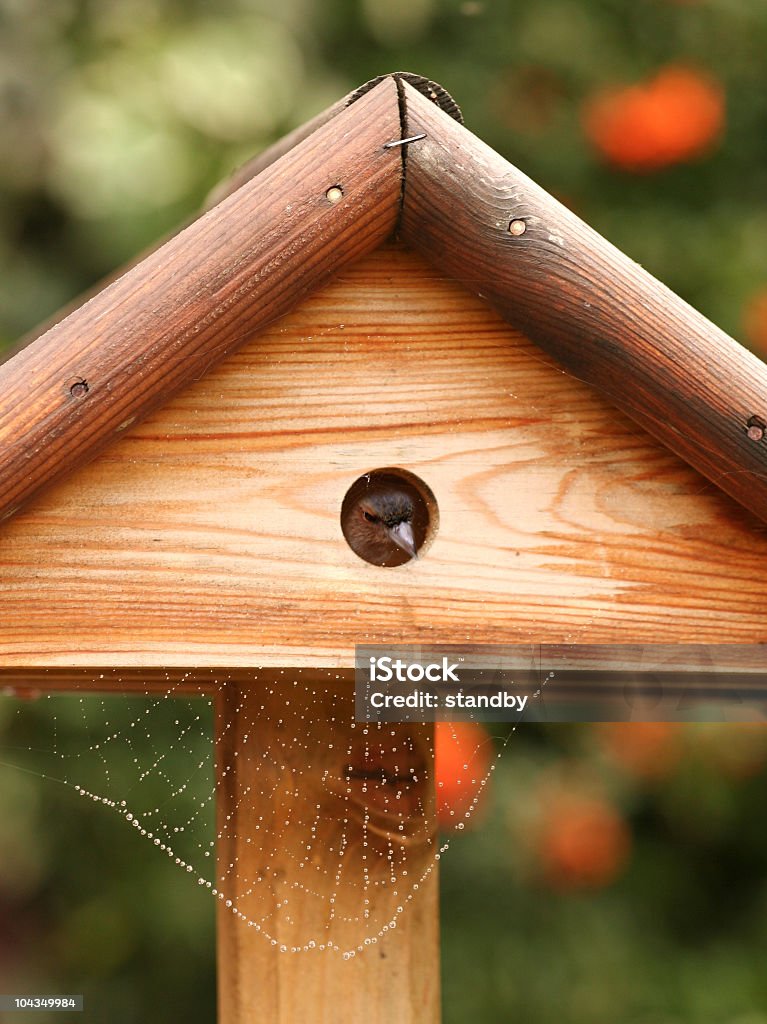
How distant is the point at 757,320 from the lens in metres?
2.10

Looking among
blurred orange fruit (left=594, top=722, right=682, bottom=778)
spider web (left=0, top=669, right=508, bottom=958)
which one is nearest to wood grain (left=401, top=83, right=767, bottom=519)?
spider web (left=0, top=669, right=508, bottom=958)

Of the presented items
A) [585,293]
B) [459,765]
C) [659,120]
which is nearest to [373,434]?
[585,293]

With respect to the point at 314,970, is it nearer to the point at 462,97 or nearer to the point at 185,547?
the point at 185,547

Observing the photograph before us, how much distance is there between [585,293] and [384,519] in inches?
7.4

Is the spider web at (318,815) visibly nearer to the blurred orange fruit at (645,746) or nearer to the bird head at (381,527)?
the bird head at (381,527)

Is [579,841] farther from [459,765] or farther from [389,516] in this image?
[389,516]

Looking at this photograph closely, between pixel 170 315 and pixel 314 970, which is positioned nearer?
pixel 170 315

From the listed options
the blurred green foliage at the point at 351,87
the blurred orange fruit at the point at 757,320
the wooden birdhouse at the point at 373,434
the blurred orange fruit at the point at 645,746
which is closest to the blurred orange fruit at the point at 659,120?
the blurred green foliage at the point at 351,87

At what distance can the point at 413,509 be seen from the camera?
2.75 ft

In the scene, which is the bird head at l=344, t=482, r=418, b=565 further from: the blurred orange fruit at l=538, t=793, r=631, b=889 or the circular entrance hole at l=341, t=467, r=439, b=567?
the blurred orange fruit at l=538, t=793, r=631, b=889

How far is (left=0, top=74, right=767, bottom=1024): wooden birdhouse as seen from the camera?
755mm

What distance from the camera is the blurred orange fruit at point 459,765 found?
5.35ft

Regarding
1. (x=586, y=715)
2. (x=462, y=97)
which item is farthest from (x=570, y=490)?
(x=462, y=97)

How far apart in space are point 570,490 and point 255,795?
0.33 metres
